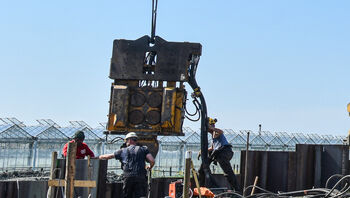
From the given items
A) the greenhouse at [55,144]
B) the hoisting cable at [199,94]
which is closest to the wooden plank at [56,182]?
the hoisting cable at [199,94]

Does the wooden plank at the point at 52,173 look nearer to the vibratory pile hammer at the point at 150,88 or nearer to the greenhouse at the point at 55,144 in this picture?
the vibratory pile hammer at the point at 150,88

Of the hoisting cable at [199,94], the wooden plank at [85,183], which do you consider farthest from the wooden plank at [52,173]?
the hoisting cable at [199,94]

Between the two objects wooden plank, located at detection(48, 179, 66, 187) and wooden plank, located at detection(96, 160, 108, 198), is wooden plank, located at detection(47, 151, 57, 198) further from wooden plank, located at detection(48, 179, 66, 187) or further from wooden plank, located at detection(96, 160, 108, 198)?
wooden plank, located at detection(96, 160, 108, 198)

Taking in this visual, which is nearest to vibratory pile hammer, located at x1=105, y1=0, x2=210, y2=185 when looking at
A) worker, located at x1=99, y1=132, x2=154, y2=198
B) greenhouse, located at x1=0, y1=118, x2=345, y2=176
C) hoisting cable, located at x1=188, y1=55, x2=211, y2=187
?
hoisting cable, located at x1=188, y1=55, x2=211, y2=187

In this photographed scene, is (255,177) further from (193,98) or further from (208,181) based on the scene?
(193,98)

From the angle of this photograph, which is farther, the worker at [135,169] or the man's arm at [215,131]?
the man's arm at [215,131]

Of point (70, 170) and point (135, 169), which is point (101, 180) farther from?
point (70, 170)

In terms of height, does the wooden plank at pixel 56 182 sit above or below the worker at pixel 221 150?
below

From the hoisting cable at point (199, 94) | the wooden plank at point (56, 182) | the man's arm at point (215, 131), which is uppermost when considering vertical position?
the hoisting cable at point (199, 94)

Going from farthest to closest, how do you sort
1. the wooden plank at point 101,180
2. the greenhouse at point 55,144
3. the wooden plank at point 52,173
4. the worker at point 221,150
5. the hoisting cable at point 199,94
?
the greenhouse at point 55,144
the worker at point 221,150
the hoisting cable at point 199,94
the wooden plank at point 101,180
the wooden plank at point 52,173

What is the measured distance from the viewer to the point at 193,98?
40.9 feet

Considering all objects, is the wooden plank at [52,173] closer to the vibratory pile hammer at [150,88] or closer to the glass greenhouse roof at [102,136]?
the vibratory pile hammer at [150,88]

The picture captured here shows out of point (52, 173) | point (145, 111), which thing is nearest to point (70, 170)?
point (52, 173)

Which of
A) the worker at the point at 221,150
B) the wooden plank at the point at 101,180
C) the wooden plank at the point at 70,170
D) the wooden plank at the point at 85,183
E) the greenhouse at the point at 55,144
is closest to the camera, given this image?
the wooden plank at the point at 70,170
